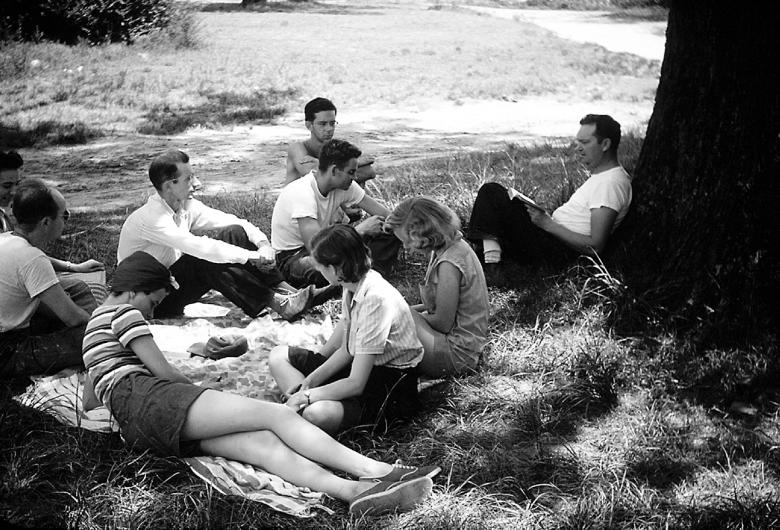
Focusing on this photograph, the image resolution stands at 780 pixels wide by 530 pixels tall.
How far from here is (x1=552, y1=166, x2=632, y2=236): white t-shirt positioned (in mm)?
5488

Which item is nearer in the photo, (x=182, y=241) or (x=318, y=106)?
(x=182, y=241)

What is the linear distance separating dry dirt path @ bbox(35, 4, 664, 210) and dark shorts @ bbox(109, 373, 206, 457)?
4866 millimetres

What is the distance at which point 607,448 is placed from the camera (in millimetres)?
3973

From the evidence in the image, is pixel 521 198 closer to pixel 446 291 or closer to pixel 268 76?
pixel 446 291

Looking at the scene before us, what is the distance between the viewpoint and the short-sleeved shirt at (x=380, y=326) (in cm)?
408

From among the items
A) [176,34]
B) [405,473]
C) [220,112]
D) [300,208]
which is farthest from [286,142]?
[176,34]

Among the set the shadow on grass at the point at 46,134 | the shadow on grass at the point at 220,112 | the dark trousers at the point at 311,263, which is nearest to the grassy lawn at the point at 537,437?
the dark trousers at the point at 311,263

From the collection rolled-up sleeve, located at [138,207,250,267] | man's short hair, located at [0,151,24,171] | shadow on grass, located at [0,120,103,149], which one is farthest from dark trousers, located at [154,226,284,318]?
shadow on grass, located at [0,120,103,149]

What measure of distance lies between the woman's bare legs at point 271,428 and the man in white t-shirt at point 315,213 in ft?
7.79

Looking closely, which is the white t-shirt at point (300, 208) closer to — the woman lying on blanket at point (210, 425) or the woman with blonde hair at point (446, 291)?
the woman with blonde hair at point (446, 291)

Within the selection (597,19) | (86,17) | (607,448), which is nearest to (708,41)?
(607,448)

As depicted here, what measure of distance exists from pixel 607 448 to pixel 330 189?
290 cm

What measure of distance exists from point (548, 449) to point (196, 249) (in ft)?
8.84

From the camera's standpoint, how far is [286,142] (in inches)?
431
